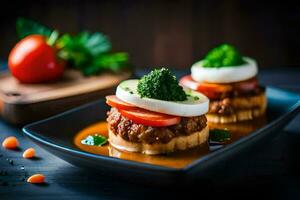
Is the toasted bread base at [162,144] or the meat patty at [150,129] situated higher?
the meat patty at [150,129]

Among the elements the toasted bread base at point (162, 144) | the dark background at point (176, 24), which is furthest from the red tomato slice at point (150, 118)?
the dark background at point (176, 24)

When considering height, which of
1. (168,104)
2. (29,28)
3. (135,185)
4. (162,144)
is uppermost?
(29,28)

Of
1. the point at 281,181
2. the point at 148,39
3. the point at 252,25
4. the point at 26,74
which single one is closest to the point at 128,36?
the point at 148,39

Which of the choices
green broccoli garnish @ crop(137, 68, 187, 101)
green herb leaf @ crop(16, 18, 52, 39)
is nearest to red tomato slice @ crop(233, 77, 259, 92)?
green broccoli garnish @ crop(137, 68, 187, 101)

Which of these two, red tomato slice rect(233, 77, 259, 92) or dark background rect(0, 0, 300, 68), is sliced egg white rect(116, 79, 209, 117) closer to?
red tomato slice rect(233, 77, 259, 92)

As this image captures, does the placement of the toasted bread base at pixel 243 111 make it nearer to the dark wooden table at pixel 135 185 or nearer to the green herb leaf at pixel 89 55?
the dark wooden table at pixel 135 185

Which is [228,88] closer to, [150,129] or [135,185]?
[150,129]

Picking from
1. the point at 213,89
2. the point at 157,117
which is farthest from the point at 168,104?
the point at 213,89
